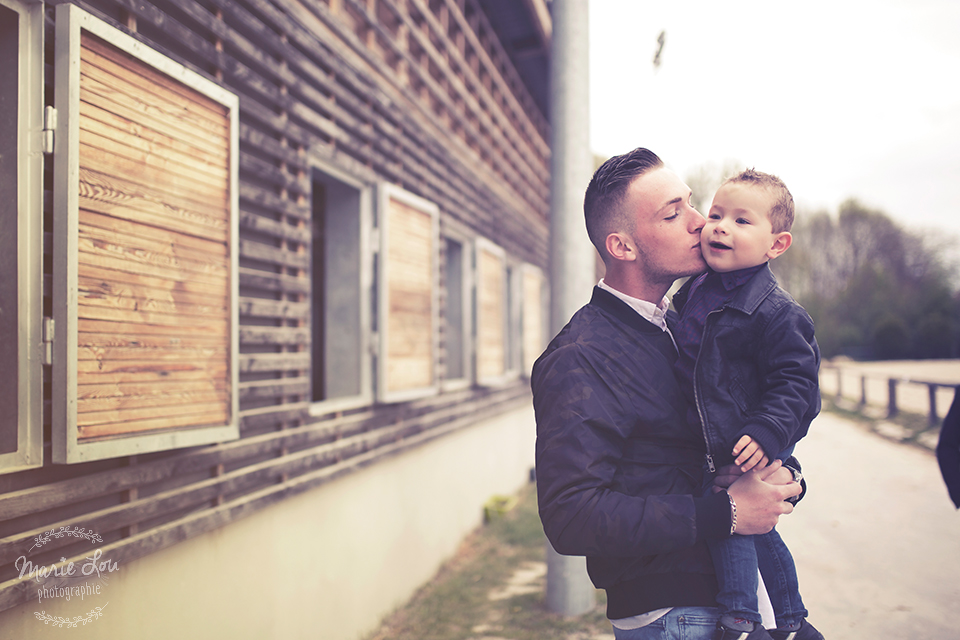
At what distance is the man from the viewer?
58.5 inches

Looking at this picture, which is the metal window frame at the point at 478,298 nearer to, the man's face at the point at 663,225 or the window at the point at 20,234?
the window at the point at 20,234

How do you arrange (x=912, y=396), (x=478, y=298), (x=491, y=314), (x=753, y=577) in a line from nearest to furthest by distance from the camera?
1. (x=753, y=577)
2. (x=478, y=298)
3. (x=491, y=314)
4. (x=912, y=396)

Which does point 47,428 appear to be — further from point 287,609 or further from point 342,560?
point 342,560

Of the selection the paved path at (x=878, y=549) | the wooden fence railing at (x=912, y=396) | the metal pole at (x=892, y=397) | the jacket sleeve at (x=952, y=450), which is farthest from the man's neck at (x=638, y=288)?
the metal pole at (x=892, y=397)

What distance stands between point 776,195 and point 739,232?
0.69ft

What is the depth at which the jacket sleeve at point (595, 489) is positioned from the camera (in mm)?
1462

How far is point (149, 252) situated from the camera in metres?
2.64

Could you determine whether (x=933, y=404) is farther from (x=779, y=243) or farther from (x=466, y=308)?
(x=779, y=243)

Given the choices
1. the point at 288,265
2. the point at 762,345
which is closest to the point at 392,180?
the point at 288,265

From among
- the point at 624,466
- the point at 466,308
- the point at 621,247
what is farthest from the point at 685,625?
the point at 466,308

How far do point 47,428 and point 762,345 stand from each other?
7.43 feet

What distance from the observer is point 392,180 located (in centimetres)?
548

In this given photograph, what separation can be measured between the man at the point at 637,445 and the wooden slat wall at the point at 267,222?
69.0 inches

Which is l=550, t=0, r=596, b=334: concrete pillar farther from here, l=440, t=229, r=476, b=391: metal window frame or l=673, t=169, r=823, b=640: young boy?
l=673, t=169, r=823, b=640: young boy
